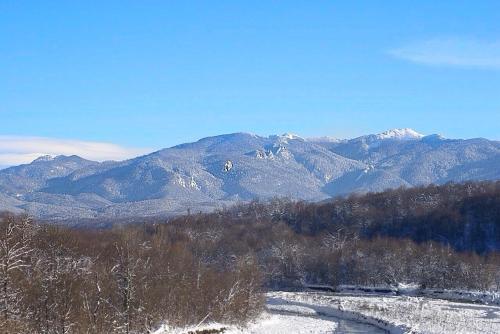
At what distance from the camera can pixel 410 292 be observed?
10400cm

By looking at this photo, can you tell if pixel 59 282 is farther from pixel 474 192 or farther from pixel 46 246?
pixel 474 192

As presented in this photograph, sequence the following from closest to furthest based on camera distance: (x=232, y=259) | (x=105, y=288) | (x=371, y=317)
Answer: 1. (x=105, y=288)
2. (x=371, y=317)
3. (x=232, y=259)

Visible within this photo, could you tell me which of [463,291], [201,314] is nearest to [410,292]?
[463,291]

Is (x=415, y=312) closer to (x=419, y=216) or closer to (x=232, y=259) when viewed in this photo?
(x=232, y=259)

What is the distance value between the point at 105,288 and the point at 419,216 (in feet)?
380

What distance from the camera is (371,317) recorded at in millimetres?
70125

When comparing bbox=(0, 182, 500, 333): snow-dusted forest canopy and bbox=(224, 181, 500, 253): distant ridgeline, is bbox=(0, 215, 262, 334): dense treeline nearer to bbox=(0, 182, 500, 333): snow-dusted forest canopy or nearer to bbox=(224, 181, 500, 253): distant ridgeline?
bbox=(0, 182, 500, 333): snow-dusted forest canopy

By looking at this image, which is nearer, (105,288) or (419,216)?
(105,288)

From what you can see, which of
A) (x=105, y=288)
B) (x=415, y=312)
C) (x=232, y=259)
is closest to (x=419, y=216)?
(x=232, y=259)

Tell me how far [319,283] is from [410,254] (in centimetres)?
1560

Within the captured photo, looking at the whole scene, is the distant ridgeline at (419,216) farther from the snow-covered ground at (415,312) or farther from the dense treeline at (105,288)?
the dense treeline at (105,288)

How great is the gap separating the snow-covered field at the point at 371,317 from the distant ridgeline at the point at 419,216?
58556 millimetres

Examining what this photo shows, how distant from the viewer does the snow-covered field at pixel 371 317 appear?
60000mm

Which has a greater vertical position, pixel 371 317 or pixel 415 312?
pixel 415 312
